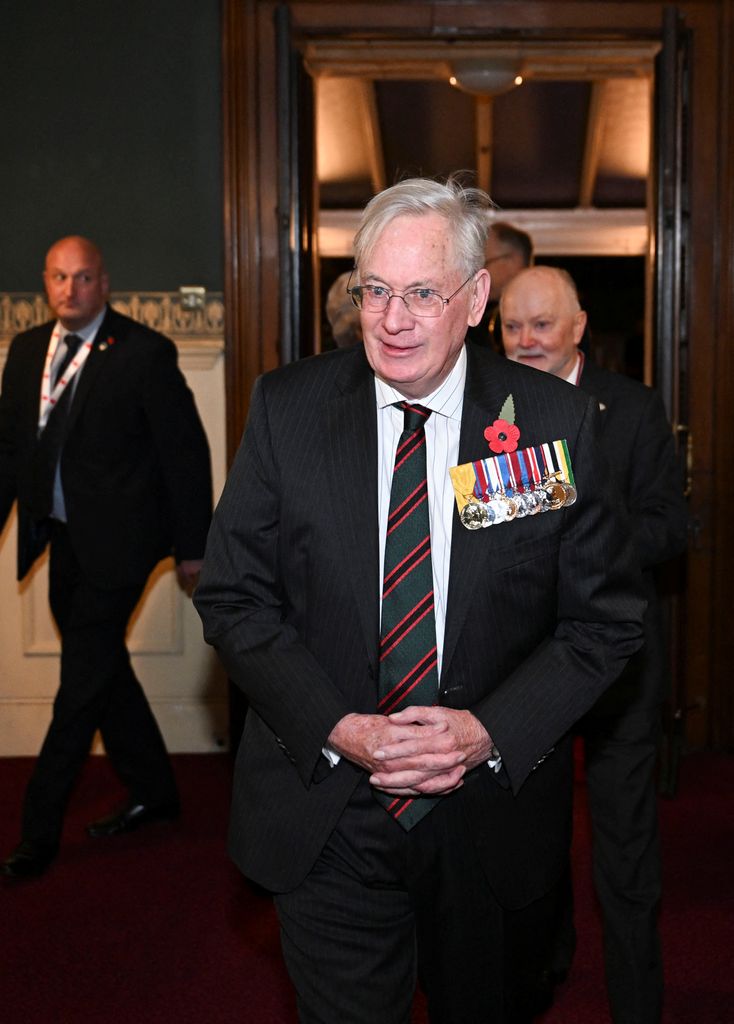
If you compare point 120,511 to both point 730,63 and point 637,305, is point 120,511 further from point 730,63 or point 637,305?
point 637,305

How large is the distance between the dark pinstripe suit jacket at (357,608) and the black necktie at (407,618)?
24mm

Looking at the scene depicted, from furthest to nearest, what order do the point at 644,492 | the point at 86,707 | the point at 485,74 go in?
the point at 485,74
the point at 86,707
the point at 644,492

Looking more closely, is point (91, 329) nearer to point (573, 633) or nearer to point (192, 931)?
point (192, 931)

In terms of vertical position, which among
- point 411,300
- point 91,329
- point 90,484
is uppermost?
point 91,329

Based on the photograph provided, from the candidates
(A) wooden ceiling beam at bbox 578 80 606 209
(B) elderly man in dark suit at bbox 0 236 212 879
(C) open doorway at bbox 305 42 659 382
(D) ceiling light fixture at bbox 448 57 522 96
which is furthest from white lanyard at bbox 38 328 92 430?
(A) wooden ceiling beam at bbox 578 80 606 209

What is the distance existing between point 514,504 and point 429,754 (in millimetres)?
380

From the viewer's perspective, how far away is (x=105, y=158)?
4.83 m

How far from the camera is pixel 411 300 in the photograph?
1.84 metres

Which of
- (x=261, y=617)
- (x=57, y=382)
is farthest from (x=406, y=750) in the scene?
→ (x=57, y=382)

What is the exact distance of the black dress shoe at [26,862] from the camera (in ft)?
12.3

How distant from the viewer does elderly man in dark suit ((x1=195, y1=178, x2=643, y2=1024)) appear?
1.85m

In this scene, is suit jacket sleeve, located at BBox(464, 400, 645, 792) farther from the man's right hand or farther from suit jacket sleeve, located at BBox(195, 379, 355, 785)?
suit jacket sleeve, located at BBox(195, 379, 355, 785)

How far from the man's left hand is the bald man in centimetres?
93

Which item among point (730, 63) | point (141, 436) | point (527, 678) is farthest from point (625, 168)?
point (527, 678)
